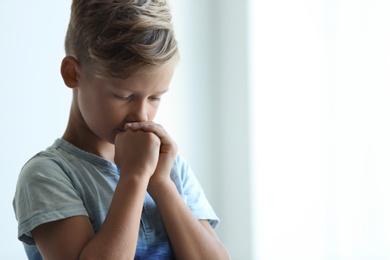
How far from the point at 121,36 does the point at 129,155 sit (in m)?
0.18

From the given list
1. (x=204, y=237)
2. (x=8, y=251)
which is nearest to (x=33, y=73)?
(x=8, y=251)

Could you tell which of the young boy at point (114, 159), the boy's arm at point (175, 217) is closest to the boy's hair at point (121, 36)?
the young boy at point (114, 159)

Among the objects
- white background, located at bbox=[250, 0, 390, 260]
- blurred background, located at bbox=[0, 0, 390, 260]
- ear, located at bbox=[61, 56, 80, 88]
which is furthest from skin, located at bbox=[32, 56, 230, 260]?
white background, located at bbox=[250, 0, 390, 260]

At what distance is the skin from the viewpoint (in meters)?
0.95

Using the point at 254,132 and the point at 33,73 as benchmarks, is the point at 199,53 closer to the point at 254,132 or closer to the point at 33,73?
the point at 254,132

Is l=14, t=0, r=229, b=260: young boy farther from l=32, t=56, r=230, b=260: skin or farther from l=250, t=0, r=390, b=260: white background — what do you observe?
l=250, t=0, r=390, b=260: white background

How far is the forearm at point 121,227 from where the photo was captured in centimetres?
92

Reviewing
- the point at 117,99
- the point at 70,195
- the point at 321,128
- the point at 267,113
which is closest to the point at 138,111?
the point at 117,99

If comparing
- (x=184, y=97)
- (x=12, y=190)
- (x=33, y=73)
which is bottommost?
(x=12, y=190)

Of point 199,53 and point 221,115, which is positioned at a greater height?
point 199,53

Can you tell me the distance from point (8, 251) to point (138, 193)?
3.22ft

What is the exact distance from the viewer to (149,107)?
1.05m

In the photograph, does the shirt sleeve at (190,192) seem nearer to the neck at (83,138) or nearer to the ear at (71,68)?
the neck at (83,138)

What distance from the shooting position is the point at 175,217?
1.03 metres
